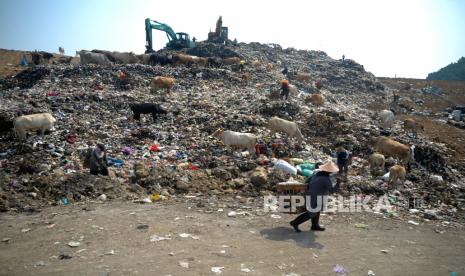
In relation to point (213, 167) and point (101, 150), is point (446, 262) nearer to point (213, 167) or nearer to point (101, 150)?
point (213, 167)

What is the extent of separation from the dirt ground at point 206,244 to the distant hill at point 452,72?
4667cm

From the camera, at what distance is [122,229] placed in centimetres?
496

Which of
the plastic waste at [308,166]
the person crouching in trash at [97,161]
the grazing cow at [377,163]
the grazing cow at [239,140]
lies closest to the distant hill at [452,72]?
the grazing cow at [377,163]

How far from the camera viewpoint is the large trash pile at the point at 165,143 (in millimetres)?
6840

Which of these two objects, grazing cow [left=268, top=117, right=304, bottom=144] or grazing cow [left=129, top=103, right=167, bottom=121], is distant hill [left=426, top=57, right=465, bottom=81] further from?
grazing cow [left=129, top=103, right=167, bottom=121]

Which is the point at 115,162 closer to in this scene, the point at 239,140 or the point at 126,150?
the point at 126,150

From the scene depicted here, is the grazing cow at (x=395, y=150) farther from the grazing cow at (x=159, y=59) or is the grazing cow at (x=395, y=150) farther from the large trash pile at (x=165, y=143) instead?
the grazing cow at (x=159, y=59)

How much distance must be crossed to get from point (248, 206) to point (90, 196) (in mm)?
3128

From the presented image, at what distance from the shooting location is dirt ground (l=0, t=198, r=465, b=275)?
4023mm

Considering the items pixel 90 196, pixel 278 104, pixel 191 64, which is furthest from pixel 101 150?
pixel 191 64

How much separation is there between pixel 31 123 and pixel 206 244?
685cm

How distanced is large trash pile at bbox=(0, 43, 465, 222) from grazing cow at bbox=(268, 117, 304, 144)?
30 centimetres

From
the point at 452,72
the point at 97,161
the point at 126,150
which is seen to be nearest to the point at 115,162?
the point at 126,150

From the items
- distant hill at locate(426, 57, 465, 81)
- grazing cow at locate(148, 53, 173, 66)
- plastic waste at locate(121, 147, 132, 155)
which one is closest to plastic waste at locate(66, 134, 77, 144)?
plastic waste at locate(121, 147, 132, 155)
